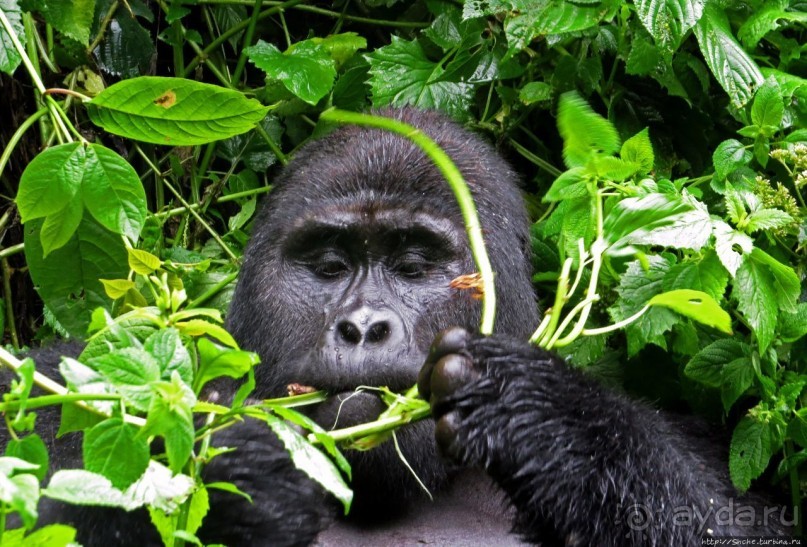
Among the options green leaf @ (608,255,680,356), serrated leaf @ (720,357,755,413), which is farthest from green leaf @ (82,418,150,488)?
serrated leaf @ (720,357,755,413)

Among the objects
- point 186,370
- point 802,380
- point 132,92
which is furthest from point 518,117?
point 186,370

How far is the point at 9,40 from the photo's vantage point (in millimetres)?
2980

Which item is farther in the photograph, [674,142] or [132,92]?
[674,142]

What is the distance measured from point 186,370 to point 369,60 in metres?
2.67

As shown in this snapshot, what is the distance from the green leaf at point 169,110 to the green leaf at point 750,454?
176cm

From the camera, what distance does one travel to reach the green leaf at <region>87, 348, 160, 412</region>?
5.08 feet

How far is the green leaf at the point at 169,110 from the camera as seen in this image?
8.23 feet

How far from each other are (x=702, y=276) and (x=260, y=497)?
1.45 meters

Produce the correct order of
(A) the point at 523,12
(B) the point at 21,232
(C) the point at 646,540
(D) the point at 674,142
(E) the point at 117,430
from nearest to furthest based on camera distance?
(E) the point at 117,430
(C) the point at 646,540
(A) the point at 523,12
(D) the point at 674,142
(B) the point at 21,232

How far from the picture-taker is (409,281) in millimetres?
3092

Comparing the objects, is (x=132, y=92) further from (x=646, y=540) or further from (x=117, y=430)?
(x=646, y=540)

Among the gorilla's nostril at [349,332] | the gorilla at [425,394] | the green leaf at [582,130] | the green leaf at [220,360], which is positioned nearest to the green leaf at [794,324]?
the gorilla at [425,394]

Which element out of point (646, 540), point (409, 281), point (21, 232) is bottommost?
point (21, 232)

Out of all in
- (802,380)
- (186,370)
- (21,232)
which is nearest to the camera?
(186,370)
